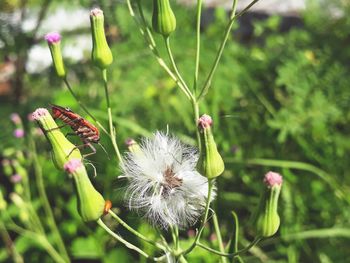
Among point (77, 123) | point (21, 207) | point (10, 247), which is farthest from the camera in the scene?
point (10, 247)

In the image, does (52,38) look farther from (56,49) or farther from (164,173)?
(164,173)

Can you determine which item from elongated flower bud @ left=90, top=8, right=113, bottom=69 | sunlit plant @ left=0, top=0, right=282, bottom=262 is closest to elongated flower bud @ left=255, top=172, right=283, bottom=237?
sunlit plant @ left=0, top=0, right=282, bottom=262

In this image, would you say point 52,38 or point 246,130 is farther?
point 246,130

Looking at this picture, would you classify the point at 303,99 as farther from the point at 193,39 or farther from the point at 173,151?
the point at 173,151

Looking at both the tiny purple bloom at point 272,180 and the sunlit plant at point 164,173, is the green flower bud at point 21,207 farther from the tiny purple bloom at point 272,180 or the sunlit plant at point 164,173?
the tiny purple bloom at point 272,180

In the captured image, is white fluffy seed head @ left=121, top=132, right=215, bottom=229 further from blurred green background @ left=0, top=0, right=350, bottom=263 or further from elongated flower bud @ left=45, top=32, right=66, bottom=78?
blurred green background @ left=0, top=0, right=350, bottom=263

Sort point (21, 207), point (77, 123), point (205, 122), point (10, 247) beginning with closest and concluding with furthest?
1. point (205, 122)
2. point (77, 123)
3. point (21, 207)
4. point (10, 247)

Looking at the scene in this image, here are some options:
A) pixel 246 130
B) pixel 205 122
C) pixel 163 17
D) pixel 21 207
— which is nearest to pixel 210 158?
pixel 205 122
